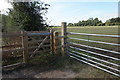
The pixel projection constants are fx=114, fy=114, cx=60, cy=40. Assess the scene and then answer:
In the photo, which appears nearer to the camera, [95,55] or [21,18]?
[95,55]

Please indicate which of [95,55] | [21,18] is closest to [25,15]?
[21,18]

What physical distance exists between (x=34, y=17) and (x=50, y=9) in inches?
57.7

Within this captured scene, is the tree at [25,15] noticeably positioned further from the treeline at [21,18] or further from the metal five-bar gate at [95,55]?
the metal five-bar gate at [95,55]

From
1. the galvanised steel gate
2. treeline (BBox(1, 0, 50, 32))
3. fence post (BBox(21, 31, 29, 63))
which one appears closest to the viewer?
the galvanised steel gate

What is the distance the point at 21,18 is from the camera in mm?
6332

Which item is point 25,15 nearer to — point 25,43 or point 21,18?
point 21,18

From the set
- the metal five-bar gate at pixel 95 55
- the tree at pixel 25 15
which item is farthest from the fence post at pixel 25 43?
the tree at pixel 25 15

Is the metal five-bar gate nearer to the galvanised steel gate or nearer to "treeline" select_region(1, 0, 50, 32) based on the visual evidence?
the galvanised steel gate

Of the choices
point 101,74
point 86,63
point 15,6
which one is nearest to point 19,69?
point 86,63

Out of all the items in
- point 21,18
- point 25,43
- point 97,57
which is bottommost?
point 97,57

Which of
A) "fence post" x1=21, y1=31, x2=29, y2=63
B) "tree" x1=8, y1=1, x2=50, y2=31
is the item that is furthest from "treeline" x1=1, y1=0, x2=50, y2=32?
"fence post" x1=21, y1=31, x2=29, y2=63

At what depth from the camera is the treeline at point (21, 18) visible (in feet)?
20.5

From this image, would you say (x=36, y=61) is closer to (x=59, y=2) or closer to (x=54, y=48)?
(x=54, y=48)

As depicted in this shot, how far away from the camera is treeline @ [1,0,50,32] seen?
6.23m
